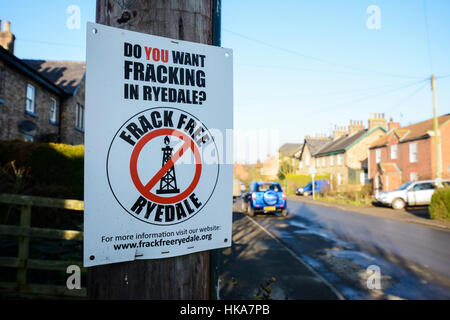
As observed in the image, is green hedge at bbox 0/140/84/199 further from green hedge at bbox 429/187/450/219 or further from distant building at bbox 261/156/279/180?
distant building at bbox 261/156/279/180

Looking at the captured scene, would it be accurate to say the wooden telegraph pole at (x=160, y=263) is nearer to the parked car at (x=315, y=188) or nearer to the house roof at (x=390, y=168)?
the house roof at (x=390, y=168)

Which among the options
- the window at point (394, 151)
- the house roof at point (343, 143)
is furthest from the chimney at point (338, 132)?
the window at point (394, 151)

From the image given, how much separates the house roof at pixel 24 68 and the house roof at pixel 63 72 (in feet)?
6.43

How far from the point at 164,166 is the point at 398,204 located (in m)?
21.3

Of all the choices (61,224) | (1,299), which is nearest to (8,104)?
(61,224)

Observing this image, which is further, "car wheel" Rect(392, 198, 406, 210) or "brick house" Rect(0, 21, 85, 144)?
"car wheel" Rect(392, 198, 406, 210)

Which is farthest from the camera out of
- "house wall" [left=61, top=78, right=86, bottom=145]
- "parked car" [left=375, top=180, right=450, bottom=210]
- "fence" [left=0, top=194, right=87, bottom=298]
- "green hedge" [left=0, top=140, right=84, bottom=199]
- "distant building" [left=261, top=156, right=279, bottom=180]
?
"distant building" [left=261, top=156, right=279, bottom=180]

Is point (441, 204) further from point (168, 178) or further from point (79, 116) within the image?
point (79, 116)

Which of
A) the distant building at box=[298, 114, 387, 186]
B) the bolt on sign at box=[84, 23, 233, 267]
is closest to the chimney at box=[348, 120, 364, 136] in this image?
the distant building at box=[298, 114, 387, 186]

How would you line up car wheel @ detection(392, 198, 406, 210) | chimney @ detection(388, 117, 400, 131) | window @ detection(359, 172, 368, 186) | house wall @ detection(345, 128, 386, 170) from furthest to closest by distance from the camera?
house wall @ detection(345, 128, 386, 170)
window @ detection(359, 172, 368, 186)
chimney @ detection(388, 117, 400, 131)
car wheel @ detection(392, 198, 406, 210)

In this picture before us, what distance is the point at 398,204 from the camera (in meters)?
19.3

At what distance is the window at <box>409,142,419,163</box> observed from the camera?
27.6 metres

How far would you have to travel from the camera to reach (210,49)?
5.01 feet
